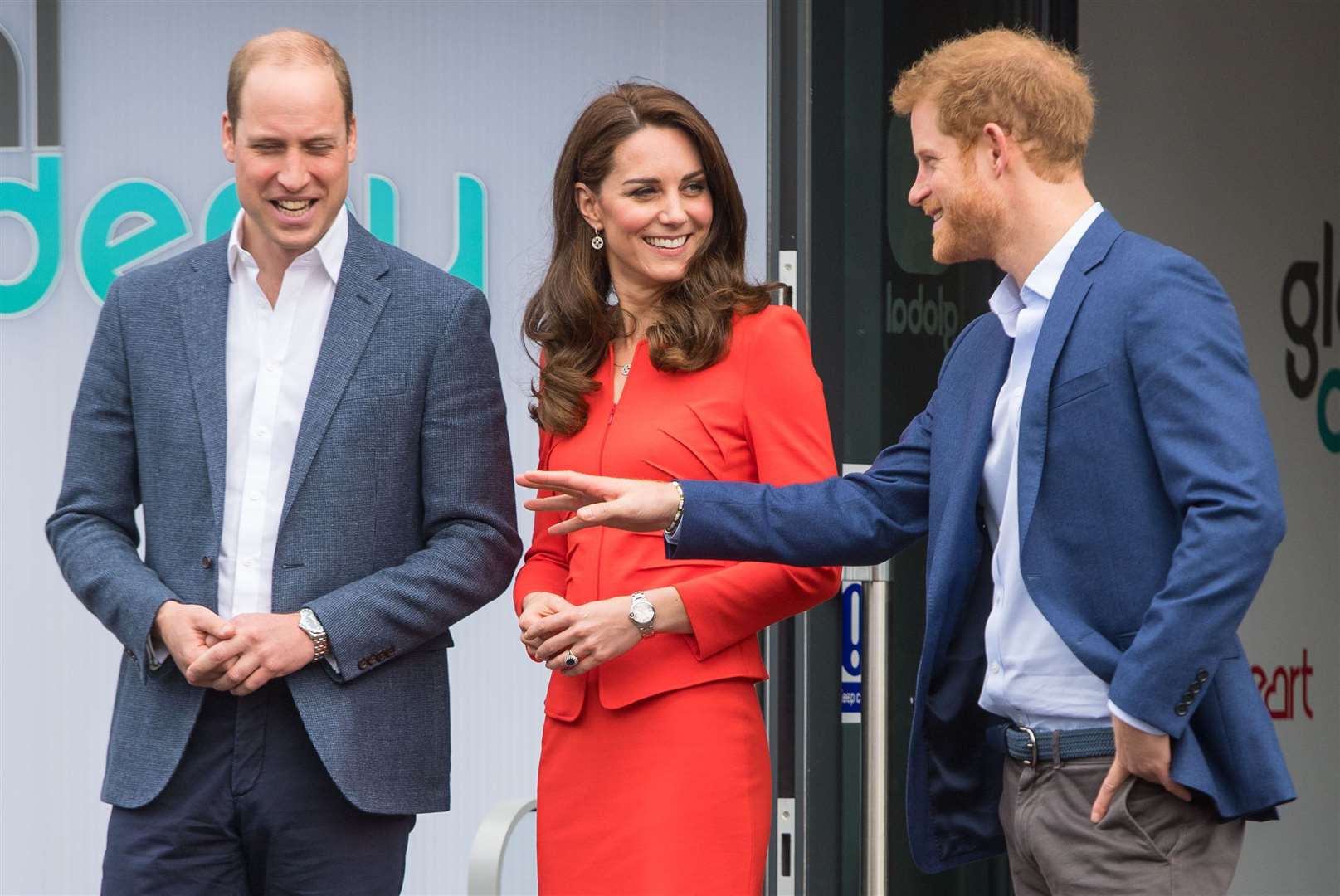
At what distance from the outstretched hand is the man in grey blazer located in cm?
33

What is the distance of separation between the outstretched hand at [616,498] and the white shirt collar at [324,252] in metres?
0.59

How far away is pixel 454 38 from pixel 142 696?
A: 2.36 m

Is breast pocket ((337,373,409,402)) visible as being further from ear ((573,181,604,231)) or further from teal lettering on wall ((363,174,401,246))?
teal lettering on wall ((363,174,401,246))

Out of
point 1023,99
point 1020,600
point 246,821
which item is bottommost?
point 246,821

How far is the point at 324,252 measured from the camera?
290cm

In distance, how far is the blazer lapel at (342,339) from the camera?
2.75 meters

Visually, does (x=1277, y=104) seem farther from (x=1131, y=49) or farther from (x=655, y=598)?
(x=655, y=598)

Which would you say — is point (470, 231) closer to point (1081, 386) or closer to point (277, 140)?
point (277, 140)

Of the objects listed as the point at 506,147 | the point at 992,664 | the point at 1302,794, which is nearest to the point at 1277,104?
the point at 1302,794

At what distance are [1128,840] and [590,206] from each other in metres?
1.42

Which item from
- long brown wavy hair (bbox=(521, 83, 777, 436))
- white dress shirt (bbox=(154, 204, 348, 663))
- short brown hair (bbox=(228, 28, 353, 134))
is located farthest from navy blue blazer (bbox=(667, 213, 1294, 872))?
short brown hair (bbox=(228, 28, 353, 134))

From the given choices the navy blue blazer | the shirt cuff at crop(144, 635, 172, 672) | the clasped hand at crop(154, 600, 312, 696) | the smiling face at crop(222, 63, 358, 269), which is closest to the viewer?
the navy blue blazer

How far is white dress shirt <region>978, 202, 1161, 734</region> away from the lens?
2.24 meters

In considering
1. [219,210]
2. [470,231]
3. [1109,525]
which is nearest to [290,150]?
[1109,525]
